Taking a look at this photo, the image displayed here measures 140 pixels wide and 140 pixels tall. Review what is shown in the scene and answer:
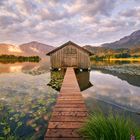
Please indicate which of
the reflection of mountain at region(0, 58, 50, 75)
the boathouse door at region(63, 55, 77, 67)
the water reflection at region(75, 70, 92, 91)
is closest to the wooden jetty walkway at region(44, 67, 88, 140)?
the water reflection at region(75, 70, 92, 91)

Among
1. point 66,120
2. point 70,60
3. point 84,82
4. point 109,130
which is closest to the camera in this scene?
point 109,130

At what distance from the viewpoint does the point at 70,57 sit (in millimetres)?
32406

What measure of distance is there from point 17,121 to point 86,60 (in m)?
25.6

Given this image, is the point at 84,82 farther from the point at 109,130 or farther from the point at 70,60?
the point at 109,130

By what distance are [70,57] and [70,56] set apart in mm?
194

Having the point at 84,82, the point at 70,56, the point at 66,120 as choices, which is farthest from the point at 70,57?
the point at 66,120

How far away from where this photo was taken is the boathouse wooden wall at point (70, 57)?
106 feet

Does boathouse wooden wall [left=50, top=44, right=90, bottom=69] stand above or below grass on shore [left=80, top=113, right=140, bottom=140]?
above

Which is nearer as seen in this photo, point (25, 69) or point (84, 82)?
point (84, 82)

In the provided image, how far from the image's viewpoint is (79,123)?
538 centimetres

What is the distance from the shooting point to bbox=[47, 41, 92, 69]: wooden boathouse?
3225 centimetres

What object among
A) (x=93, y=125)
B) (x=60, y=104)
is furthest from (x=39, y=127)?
(x=93, y=125)

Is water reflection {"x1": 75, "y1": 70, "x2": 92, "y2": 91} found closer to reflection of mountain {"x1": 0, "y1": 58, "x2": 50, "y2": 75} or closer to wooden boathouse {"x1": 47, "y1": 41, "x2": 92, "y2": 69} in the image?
wooden boathouse {"x1": 47, "y1": 41, "x2": 92, "y2": 69}

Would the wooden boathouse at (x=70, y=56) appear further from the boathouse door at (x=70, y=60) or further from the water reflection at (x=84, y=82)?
the water reflection at (x=84, y=82)
